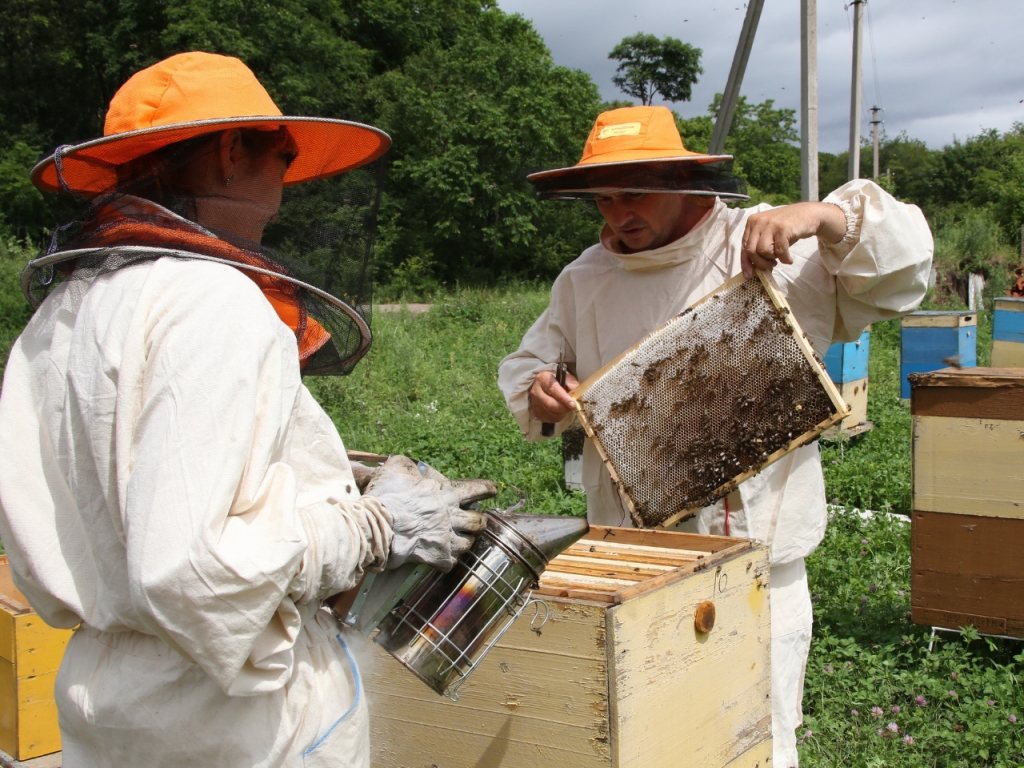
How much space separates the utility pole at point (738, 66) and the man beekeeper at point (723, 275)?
494 centimetres

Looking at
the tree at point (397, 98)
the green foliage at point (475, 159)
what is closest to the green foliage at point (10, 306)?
the tree at point (397, 98)

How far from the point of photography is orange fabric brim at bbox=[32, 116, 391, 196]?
1279 millimetres

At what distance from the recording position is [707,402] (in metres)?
2.22

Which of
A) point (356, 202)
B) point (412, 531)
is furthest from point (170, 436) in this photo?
point (356, 202)

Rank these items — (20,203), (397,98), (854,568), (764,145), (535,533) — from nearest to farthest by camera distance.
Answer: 1. (535,533)
2. (854,568)
3. (20,203)
4. (397,98)
5. (764,145)

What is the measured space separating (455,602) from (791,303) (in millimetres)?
1446

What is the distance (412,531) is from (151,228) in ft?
1.94

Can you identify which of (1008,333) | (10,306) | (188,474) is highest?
(188,474)

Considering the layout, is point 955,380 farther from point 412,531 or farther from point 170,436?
point 170,436

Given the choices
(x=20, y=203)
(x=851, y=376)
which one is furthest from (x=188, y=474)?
(x=20, y=203)

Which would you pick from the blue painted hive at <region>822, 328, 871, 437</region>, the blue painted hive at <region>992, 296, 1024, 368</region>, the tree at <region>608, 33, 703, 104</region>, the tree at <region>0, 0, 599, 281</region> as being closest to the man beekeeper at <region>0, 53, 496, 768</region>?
the blue painted hive at <region>822, 328, 871, 437</region>

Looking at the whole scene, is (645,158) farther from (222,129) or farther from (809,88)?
(809,88)

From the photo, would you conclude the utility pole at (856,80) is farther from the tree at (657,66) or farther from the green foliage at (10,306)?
the tree at (657,66)

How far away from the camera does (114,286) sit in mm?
1188
